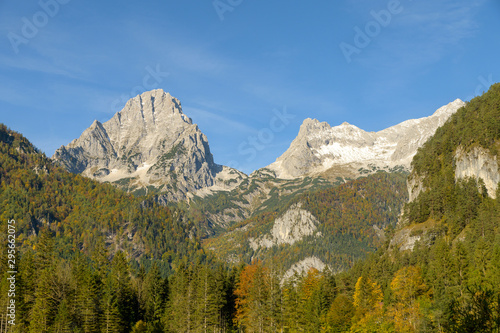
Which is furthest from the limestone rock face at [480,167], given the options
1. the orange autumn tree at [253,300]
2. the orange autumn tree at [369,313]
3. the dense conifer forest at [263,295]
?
the orange autumn tree at [253,300]

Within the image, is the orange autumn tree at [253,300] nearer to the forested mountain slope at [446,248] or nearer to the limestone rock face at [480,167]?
the forested mountain slope at [446,248]

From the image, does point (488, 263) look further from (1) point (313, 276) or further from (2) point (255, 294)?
(2) point (255, 294)

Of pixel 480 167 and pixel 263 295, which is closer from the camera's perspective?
pixel 263 295

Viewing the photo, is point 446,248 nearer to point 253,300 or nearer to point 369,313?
point 369,313

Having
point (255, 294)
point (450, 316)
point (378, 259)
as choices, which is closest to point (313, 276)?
point (255, 294)

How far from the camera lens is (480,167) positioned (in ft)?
439

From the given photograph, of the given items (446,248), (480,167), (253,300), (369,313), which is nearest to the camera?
(369,313)

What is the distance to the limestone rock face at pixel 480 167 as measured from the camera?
129 metres

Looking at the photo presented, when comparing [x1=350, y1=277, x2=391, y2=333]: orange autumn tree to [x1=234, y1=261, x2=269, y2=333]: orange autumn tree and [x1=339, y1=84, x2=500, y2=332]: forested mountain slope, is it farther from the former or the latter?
[x1=234, y1=261, x2=269, y2=333]: orange autumn tree

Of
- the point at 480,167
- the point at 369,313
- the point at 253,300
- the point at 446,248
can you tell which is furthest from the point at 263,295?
the point at 480,167

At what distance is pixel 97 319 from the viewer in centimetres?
8412

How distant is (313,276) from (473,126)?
86.2 metres

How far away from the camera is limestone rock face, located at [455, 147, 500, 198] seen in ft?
424

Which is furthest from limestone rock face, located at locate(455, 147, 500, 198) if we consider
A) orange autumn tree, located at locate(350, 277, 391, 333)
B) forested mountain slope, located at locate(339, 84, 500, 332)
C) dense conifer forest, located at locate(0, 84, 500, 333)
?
orange autumn tree, located at locate(350, 277, 391, 333)
